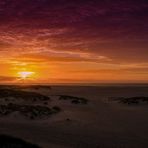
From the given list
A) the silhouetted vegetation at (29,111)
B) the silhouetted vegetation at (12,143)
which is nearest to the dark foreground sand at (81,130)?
the silhouetted vegetation at (29,111)

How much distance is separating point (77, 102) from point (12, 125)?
27293 mm

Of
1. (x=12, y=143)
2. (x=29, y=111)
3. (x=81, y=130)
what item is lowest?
(x=81, y=130)

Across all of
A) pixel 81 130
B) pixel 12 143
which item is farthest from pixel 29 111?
pixel 12 143

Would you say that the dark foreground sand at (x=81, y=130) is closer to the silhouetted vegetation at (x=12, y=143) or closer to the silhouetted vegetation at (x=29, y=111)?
the silhouetted vegetation at (x=29, y=111)

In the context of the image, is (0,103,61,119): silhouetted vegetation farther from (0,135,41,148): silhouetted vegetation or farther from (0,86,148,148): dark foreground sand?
(0,135,41,148): silhouetted vegetation

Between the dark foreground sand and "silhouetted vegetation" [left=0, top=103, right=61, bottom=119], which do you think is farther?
"silhouetted vegetation" [left=0, top=103, right=61, bottom=119]

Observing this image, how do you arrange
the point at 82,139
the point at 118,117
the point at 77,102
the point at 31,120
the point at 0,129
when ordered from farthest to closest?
the point at 77,102 → the point at 118,117 → the point at 31,120 → the point at 0,129 → the point at 82,139

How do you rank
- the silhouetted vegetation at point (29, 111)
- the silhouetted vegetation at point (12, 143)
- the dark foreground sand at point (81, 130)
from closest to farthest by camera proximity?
1. the silhouetted vegetation at point (12, 143)
2. the dark foreground sand at point (81, 130)
3. the silhouetted vegetation at point (29, 111)

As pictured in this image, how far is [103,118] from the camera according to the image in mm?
42156

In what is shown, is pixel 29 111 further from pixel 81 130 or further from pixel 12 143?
pixel 12 143

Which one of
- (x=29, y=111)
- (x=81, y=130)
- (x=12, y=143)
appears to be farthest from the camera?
(x=29, y=111)

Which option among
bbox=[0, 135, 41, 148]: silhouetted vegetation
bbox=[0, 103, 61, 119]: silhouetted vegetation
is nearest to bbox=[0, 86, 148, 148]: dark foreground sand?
bbox=[0, 103, 61, 119]: silhouetted vegetation

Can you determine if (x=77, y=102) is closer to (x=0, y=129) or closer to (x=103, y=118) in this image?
(x=103, y=118)

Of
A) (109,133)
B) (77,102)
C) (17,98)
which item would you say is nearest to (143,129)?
(109,133)
